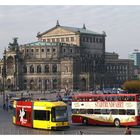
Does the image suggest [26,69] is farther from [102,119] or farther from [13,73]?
[102,119]

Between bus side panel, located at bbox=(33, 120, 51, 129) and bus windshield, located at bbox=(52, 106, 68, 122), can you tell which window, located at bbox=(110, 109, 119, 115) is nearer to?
bus windshield, located at bbox=(52, 106, 68, 122)

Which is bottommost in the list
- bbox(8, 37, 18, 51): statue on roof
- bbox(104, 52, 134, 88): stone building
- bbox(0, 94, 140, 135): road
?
bbox(0, 94, 140, 135): road

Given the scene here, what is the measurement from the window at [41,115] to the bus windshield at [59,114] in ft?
1.86

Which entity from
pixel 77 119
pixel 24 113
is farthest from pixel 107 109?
pixel 24 113

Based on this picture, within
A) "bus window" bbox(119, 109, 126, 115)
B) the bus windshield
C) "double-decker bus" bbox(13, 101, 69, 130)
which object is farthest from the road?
"bus window" bbox(119, 109, 126, 115)

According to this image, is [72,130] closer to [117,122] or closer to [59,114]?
[59,114]

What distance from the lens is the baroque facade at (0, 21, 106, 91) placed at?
510ft

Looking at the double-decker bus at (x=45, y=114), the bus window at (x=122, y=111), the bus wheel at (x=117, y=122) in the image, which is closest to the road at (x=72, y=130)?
the bus wheel at (x=117, y=122)

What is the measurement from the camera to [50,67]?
158 m

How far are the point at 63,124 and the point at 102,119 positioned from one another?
5520 mm

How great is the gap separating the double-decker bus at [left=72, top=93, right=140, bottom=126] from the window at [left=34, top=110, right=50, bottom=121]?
5334mm

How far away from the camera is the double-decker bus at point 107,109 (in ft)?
146

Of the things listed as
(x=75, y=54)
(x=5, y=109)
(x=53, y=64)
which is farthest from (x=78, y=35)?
(x=5, y=109)

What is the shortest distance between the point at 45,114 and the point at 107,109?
6.31m
